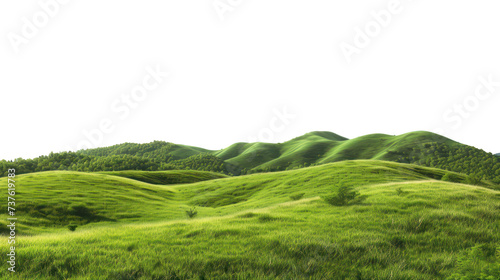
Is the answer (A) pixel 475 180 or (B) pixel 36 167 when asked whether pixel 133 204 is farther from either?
(B) pixel 36 167

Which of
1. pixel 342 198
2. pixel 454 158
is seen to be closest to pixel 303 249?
pixel 342 198

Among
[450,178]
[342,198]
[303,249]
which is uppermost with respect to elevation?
[342,198]

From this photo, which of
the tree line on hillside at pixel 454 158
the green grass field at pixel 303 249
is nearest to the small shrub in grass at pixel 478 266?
the green grass field at pixel 303 249

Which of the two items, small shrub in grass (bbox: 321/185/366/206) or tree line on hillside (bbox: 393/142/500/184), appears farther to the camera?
tree line on hillside (bbox: 393/142/500/184)

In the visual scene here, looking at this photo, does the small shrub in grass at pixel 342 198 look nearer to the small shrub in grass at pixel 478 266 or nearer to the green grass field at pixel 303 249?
the green grass field at pixel 303 249

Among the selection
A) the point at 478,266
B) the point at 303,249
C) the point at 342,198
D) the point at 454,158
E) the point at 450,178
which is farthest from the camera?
the point at 454,158

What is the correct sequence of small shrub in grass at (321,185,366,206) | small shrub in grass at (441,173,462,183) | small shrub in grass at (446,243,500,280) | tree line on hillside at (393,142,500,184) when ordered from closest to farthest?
small shrub in grass at (446,243,500,280)
small shrub in grass at (321,185,366,206)
small shrub in grass at (441,173,462,183)
tree line on hillside at (393,142,500,184)

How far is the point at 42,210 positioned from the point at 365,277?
39849 mm

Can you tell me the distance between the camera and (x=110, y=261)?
5910mm

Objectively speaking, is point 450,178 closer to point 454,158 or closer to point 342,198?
point 342,198

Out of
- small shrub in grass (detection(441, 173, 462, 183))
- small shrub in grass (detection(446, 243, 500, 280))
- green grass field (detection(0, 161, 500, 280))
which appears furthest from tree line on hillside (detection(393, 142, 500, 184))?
small shrub in grass (detection(446, 243, 500, 280))

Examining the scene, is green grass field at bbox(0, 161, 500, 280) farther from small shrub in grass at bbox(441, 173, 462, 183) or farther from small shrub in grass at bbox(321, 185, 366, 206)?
small shrub in grass at bbox(441, 173, 462, 183)

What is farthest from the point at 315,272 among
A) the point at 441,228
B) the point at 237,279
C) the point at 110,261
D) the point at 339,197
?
the point at 339,197

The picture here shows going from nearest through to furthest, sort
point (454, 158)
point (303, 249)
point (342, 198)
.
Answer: point (303, 249) → point (342, 198) → point (454, 158)
